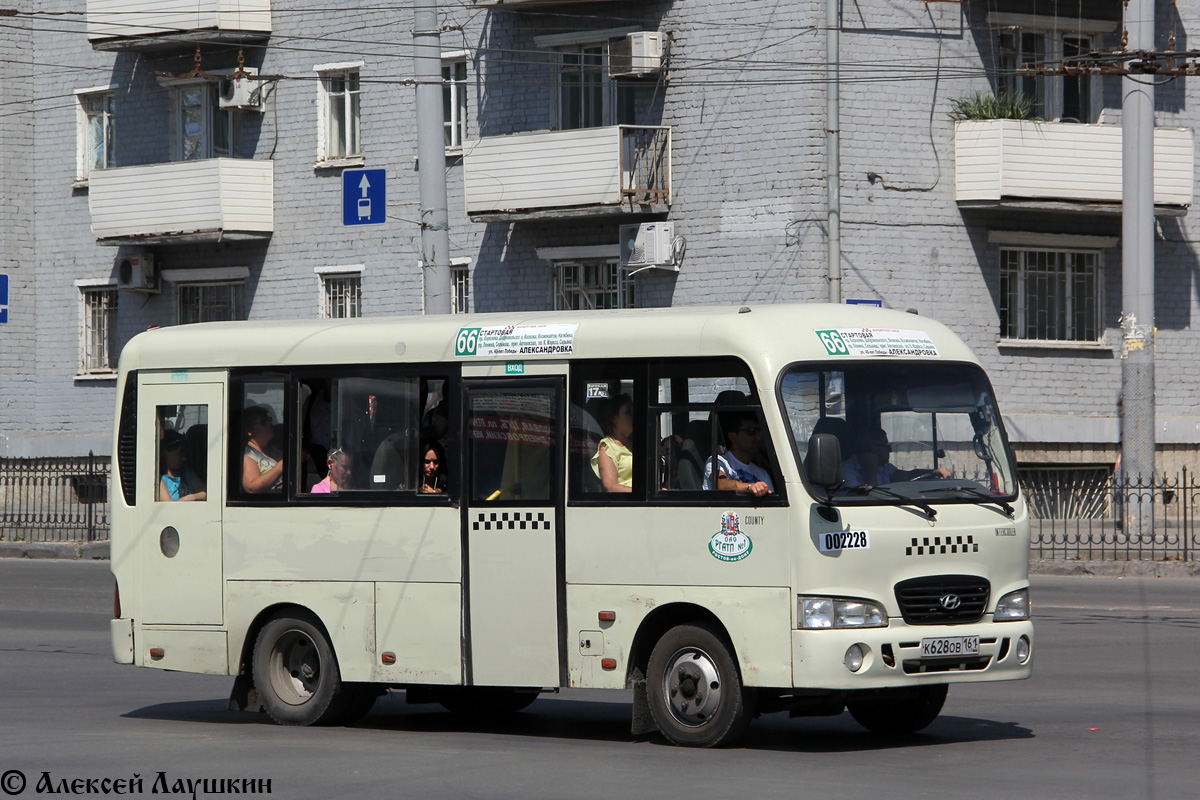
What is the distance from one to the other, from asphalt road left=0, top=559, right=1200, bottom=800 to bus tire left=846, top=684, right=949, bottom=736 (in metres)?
0.14

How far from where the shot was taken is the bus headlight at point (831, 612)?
933 cm

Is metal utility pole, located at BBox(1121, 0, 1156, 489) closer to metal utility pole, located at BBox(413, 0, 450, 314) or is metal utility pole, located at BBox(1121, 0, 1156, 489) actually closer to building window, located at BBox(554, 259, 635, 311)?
building window, located at BBox(554, 259, 635, 311)

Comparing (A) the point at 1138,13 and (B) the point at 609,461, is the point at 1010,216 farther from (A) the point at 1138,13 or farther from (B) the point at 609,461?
(B) the point at 609,461

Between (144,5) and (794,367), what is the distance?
79.0 feet

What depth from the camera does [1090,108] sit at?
27.1 meters

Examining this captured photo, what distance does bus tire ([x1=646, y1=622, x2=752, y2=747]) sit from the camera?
31.3 ft

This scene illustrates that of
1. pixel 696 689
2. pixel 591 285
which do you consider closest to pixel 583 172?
pixel 591 285

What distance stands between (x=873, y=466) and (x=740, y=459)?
710 millimetres

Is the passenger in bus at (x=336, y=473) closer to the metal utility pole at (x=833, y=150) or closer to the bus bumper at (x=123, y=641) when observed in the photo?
the bus bumper at (x=123, y=641)

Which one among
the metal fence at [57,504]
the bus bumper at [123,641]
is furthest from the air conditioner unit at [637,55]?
the bus bumper at [123,641]

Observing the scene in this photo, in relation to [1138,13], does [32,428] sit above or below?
below

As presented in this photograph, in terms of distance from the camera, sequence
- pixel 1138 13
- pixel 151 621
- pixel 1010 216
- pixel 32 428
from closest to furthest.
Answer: pixel 151 621, pixel 1138 13, pixel 1010 216, pixel 32 428

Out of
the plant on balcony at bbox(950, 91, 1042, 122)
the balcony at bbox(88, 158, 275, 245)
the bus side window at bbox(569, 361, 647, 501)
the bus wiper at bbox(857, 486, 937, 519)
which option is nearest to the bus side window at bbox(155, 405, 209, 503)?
the bus side window at bbox(569, 361, 647, 501)

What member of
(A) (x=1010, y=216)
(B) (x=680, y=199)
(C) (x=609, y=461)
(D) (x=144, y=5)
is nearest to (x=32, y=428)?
(D) (x=144, y=5)
